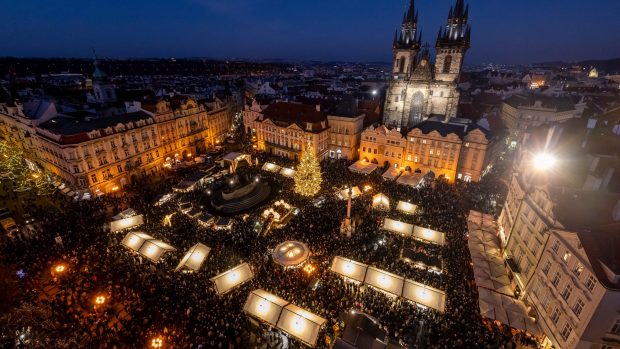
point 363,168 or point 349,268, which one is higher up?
point 363,168

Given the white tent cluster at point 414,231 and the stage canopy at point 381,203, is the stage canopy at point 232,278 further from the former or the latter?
the stage canopy at point 381,203

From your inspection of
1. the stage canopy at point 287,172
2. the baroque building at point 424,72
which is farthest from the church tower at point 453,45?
the stage canopy at point 287,172

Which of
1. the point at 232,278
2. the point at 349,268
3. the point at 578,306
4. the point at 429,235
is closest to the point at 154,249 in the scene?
the point at 232,278

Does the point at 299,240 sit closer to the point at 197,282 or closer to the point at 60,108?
the point at 197,282

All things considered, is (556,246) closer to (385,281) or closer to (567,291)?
(567,291)

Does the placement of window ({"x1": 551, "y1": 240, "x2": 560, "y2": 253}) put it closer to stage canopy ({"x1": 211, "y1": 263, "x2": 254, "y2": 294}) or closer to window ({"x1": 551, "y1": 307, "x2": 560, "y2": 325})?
window ({"x1": 551, "y1": 307, "x2": 560, "y2": 325})

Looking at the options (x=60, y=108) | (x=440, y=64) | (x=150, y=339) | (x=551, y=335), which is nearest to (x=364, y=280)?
(x=551, y=335)

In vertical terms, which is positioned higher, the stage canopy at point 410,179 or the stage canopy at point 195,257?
the stage canopy at point 410,179
